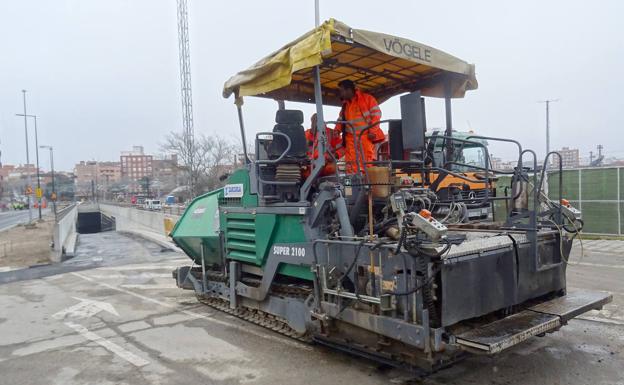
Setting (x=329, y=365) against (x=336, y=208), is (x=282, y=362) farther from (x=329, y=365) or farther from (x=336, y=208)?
(x=336, y=208)

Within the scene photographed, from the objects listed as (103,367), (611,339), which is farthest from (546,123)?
(103,367)

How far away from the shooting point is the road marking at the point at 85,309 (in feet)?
22.9

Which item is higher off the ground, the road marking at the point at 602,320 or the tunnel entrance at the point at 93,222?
the road marking at the point at 602,320

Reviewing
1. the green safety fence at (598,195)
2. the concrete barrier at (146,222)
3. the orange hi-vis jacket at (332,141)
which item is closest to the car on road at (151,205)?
the concrete barrier at (146,222)

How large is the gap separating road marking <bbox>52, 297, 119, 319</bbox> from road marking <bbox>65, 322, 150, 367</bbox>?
0.47m

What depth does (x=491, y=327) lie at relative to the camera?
3.80m

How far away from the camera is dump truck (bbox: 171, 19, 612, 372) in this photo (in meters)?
3.66

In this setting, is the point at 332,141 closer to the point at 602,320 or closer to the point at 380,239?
the point at 380,239

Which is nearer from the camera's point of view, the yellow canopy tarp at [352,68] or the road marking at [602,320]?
the yellow canopy tarp at [352,68]

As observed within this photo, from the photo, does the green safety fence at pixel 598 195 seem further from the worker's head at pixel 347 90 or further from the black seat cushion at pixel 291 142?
the black seat cushion at pixel 291 142

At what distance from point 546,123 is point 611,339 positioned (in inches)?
1611

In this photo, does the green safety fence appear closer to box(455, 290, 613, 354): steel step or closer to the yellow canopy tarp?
the yellow canopy tarp

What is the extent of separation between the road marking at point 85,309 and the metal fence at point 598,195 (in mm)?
12084

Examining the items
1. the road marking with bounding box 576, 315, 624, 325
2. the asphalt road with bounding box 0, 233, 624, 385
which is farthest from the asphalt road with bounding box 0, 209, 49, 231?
the road marking with bounding box 576, 315, 624, 325
